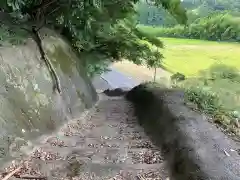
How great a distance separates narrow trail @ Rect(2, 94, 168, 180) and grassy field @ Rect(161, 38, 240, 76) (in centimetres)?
917

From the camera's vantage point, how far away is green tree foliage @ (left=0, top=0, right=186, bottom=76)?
749cm

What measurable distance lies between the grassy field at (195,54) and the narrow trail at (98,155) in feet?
30.1

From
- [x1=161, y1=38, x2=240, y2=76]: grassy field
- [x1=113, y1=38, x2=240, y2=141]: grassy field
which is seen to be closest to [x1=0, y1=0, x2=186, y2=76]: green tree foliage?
[x1=113, y1=38, x2=240, y2=141]: grassy field

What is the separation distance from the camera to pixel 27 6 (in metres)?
7.80

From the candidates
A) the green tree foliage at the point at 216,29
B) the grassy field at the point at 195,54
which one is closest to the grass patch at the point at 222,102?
the green tree foliage at the point at 216,29

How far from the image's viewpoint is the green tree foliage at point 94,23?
7.49 meters

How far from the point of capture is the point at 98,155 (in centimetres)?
504

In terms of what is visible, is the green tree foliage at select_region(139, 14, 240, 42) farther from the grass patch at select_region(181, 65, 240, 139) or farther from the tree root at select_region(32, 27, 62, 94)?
the tree root at select_region(32, 27, 62, 94)

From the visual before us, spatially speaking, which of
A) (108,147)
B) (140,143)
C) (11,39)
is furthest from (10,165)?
(11,39)

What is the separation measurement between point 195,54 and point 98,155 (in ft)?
47.6

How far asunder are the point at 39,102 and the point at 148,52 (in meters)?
7.24

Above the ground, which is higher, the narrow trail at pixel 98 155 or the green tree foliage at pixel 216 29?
the green tree foliage at pixel 216 29

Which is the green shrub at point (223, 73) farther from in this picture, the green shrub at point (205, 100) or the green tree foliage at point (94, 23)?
the green shrub at point (205, 100)

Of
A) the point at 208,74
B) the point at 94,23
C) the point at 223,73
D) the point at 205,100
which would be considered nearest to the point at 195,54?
the point at 208,74
